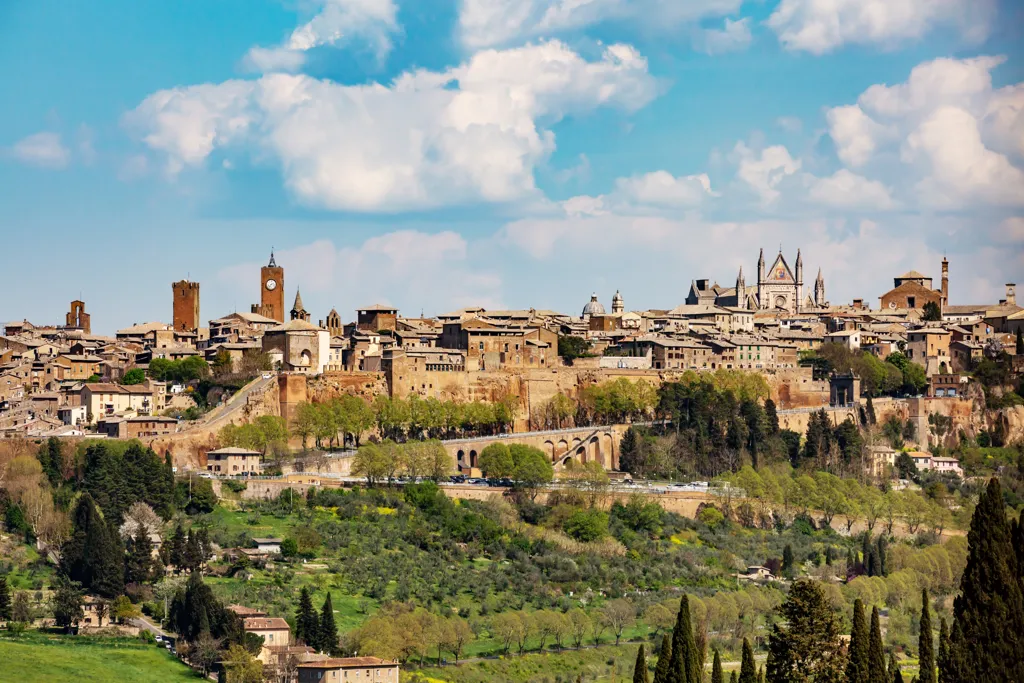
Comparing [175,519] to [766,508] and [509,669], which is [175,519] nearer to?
[509,669]

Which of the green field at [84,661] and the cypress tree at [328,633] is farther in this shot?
the cypress tree at [328,633]

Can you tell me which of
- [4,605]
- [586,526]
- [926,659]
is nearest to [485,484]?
[586,526]

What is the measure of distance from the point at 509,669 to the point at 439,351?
102 ft

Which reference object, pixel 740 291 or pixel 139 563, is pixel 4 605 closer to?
pixel 139 563

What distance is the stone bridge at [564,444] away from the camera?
86.5m

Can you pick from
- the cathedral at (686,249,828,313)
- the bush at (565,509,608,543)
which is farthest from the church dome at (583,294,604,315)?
the bush at (565,509,608,543)

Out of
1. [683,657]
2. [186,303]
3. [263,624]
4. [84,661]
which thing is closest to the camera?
[683,657]

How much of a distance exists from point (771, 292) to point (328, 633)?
79.8 metres

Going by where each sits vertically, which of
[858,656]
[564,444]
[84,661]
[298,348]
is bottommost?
[84,661]

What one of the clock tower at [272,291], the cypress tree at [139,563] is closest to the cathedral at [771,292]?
the clock tower at [272,291]

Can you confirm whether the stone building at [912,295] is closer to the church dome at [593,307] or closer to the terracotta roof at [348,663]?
the church dome at [593,307]

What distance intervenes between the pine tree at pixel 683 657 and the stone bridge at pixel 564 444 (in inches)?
1248

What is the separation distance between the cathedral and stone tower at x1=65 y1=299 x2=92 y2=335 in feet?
129

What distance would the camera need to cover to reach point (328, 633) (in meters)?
63.1
